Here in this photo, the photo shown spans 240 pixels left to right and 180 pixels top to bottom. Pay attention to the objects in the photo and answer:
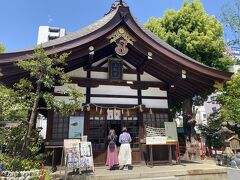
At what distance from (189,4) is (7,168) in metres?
18.6

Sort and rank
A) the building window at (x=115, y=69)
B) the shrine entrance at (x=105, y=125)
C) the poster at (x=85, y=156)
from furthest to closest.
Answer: the building window at (x=115, y=69), the shrine entrance at (x=105, y=125), the poster at (x=85, y=156)

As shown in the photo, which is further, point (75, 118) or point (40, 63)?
point (75, 118)

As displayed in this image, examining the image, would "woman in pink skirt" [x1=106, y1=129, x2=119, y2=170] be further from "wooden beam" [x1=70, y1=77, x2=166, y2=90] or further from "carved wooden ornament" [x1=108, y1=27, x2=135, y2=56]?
"carved wooden ornament" [x1=108, y1=27, x2=135, y2=56]

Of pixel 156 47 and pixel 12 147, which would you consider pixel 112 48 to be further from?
pixel 12 147

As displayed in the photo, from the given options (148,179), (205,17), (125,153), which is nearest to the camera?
(148,179)

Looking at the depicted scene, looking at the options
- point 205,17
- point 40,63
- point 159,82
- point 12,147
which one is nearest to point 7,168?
point 12,147

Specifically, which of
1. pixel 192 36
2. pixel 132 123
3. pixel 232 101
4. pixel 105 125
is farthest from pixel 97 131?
pixel 192 36

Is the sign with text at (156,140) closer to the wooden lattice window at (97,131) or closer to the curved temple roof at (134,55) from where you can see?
the wooden lattice window at (97,131)

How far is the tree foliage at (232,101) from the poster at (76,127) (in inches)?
433

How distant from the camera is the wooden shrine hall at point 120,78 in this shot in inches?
379

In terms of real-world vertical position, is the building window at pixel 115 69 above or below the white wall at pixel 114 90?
above

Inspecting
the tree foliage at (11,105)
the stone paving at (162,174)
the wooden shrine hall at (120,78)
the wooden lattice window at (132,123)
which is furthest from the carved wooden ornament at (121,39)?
the stone paving at (162,174)

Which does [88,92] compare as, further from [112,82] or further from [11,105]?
[11,105]

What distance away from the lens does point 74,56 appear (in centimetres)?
945
